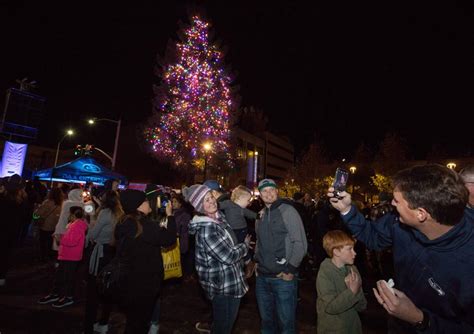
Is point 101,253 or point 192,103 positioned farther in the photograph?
point 192,103

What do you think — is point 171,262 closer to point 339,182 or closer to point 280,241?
point 280,241

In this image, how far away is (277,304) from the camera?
371cm

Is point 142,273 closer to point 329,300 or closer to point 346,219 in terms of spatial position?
point 329,300

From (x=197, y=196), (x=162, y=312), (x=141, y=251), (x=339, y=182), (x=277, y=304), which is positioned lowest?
(x=162, y=312)

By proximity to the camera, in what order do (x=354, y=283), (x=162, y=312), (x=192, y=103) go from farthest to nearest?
(x=192, y=103), (x=162, y=312), (x=354, y=283)

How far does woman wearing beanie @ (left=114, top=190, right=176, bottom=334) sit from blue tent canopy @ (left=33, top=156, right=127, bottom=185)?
966cm

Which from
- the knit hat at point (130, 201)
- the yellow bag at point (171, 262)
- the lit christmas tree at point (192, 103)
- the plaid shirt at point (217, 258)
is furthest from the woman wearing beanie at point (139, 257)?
the lit christmas tree at point (192, 103)

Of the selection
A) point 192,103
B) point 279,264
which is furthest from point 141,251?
point 192,103

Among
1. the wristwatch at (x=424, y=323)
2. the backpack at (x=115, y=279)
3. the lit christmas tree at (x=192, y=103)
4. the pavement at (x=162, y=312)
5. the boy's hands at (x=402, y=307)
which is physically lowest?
the pavement at (x=162, y=312)

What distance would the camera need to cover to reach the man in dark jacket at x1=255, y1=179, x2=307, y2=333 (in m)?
3.67

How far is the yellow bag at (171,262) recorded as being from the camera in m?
4.05

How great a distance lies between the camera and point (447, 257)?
5.21 ft

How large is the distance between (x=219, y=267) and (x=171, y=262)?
1.21 metres

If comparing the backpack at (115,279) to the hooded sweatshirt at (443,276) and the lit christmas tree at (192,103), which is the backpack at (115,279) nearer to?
the hooded sweatshirt at (443,276)
